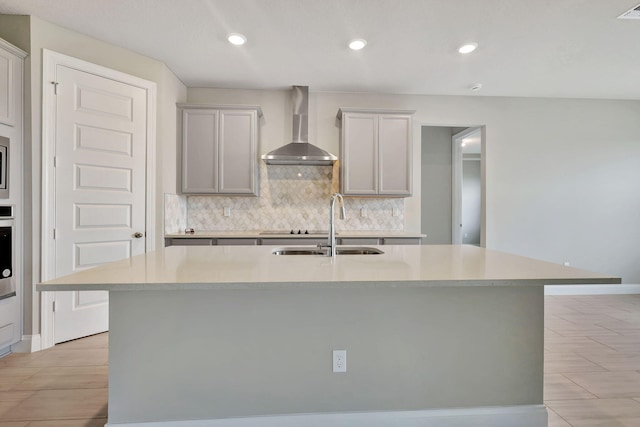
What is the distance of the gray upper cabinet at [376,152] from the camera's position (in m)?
4.05

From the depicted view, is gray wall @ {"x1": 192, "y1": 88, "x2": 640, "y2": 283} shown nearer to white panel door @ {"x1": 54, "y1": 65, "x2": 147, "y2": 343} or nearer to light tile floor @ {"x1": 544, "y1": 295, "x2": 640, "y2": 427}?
light tile floor @ {"x1": 544, "y1": 295, "x2": 640, "y2": 427}

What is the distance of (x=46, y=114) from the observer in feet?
9.05

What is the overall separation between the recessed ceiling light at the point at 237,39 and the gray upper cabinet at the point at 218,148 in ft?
2.87

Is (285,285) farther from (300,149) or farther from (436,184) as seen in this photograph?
(436,184)

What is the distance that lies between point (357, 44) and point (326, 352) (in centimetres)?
267

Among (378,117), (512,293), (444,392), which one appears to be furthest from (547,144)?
(444,392)

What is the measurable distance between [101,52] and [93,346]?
2587mm

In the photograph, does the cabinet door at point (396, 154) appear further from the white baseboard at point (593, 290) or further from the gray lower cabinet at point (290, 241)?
the white baseboard at point (593, 290)

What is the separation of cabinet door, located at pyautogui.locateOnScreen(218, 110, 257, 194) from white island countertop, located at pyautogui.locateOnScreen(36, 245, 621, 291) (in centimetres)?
211

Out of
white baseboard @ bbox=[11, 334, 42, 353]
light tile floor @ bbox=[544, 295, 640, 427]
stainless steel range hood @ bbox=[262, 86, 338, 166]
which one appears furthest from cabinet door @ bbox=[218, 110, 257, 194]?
light tile floor @ bbox=[544, 295, 640, 427]

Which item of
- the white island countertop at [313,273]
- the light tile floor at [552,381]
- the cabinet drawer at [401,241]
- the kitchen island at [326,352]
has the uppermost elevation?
the white island countertop at [313,273]

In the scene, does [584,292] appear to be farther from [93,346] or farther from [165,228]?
[93,346]

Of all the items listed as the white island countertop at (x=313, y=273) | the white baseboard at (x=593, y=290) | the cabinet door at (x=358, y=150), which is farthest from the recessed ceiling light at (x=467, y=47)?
the white baseboard at (x=593, y=290)

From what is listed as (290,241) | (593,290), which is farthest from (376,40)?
(593,290)
